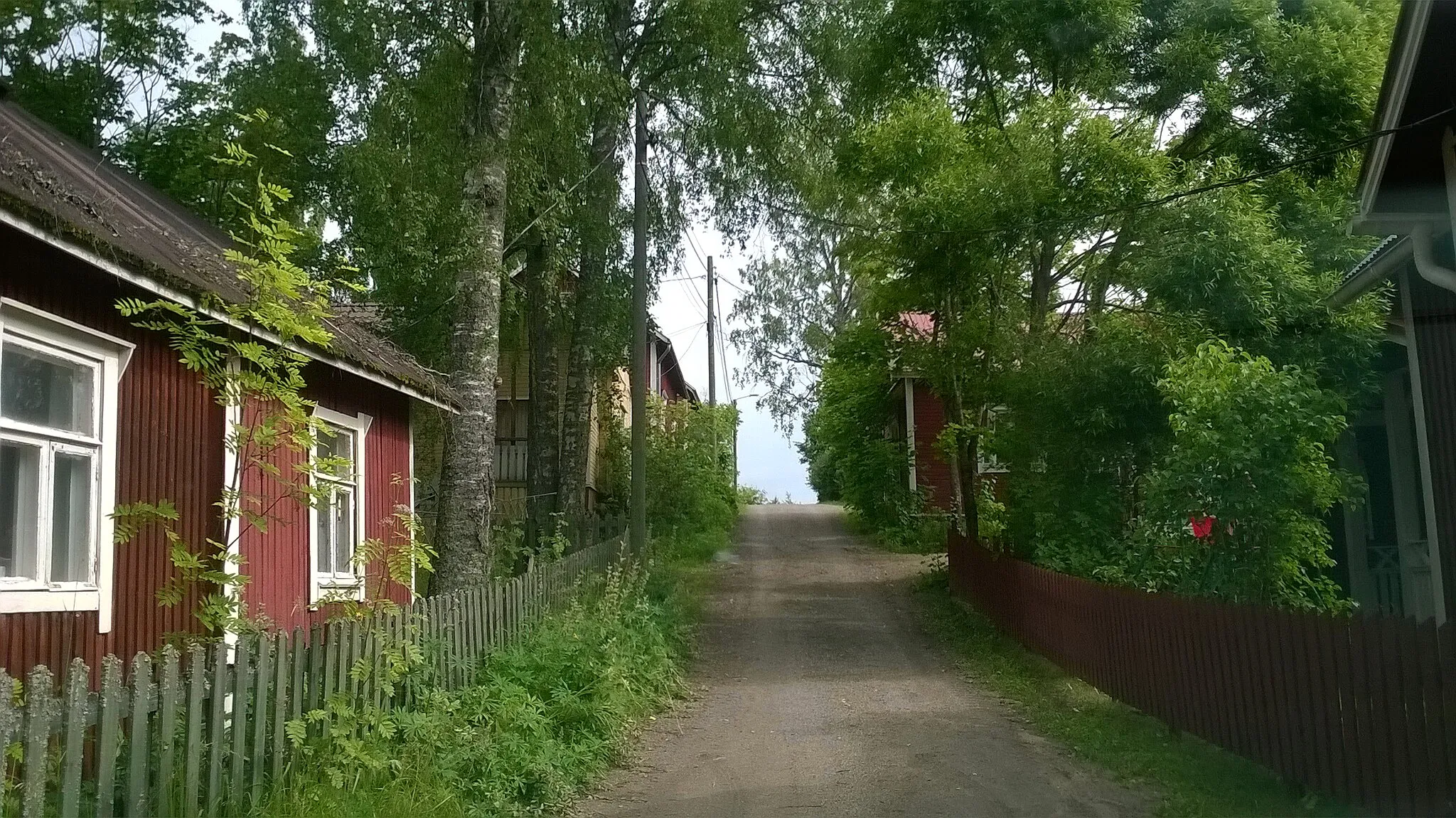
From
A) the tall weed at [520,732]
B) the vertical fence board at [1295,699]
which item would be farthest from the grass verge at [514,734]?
the vertical fence board at [1295,699]

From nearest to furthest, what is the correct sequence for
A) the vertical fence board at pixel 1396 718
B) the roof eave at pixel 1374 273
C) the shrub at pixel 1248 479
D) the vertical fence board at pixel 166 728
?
the vertical fence board at pixel 166 728 < the vertical fence board at pixel 1396 718 < the shrub at pixel 1248 479 < the roof eave at pixel 1374 273

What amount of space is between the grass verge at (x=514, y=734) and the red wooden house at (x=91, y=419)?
1190 mm

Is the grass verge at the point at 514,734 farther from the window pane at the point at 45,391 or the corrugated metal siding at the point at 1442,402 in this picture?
the corrugated metal siding at the point at 1442,402

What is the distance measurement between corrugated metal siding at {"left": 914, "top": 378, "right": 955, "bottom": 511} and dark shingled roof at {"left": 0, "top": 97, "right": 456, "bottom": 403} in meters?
19.8

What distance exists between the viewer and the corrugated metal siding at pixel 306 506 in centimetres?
873

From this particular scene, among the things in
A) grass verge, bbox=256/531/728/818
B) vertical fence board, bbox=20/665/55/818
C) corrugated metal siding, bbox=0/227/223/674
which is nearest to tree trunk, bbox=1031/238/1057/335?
grass verge, bbox=256/531/728/818

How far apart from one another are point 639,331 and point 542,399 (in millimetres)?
3129

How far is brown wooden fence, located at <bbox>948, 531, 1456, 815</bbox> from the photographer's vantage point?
5.74 metres

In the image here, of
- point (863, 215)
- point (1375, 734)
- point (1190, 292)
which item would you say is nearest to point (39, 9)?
point (863, 215)

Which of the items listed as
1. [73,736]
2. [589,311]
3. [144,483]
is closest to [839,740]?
[144,483]

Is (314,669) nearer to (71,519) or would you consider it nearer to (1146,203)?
(71,519)

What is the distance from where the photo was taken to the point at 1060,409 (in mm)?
13164

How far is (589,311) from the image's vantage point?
801 inches

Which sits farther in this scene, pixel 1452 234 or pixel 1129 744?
pixel 1129 744
